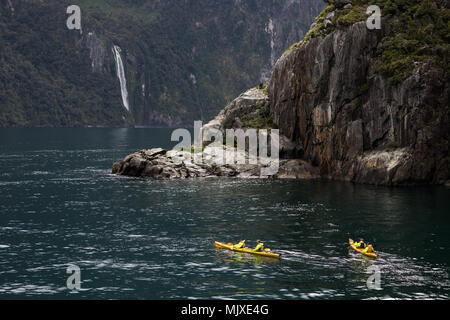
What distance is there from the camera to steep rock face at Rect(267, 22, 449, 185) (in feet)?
265

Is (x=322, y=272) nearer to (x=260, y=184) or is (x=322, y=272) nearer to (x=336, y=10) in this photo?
(x=260, y=184)

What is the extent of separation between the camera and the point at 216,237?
50031 mm

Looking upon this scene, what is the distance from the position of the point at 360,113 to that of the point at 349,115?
1.74 meters

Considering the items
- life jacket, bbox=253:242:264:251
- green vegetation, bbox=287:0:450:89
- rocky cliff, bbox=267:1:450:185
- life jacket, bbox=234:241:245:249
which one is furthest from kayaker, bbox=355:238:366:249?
green vegetation, bbox=287:0:450:89

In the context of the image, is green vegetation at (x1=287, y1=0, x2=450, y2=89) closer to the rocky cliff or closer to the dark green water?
the rocky cliff

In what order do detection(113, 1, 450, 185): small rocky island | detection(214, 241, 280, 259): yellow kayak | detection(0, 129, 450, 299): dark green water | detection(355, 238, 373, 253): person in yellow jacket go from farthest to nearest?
detection(113, 1, 450, 185): small rocky island < detection(214, 241, 280, 259): yellow kayak < detection(355, 238, 373, 253): person in yellow jacket < detection(0, 129, 450, 299): dark green water

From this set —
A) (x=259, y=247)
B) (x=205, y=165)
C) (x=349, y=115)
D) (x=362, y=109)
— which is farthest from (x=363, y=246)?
(x=205, y=165)

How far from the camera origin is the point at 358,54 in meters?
87.5

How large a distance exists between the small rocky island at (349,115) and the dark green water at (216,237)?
214 inches

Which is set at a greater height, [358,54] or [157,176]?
[358,54]

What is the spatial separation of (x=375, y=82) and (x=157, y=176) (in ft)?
127

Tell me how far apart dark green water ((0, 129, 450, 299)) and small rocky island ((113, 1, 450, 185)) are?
542 centimetres

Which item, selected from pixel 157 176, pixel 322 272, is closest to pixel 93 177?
pixel 157 176
